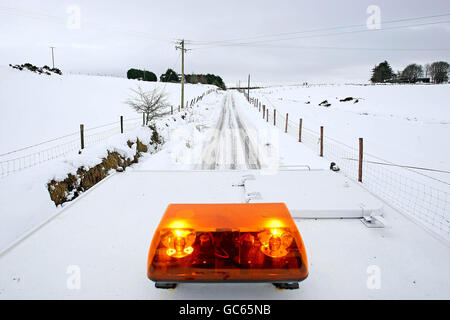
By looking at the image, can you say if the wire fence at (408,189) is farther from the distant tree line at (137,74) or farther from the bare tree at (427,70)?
the bare tree at (427,70)

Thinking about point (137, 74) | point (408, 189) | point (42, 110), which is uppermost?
point (137, 74)

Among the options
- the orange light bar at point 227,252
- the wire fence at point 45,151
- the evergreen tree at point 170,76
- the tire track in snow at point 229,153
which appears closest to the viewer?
the orange light bar at point 227,252

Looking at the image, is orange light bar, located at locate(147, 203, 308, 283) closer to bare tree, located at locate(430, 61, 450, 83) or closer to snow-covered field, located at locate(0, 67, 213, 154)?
snow-covered field, located at locate(0, 67, 213, 154)

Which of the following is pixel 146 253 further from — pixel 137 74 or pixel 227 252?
pixel 137 74

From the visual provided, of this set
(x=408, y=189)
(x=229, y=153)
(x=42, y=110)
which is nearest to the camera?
(x=408, y=189)

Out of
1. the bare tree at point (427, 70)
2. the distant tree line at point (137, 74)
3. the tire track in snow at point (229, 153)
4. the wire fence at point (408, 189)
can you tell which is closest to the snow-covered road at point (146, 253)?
the wire fence at point (408, 189)

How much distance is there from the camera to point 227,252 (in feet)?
5.09

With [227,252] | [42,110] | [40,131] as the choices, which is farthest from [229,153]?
[42,110]

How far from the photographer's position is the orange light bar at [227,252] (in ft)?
5.00

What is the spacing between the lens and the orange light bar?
152 centimetres

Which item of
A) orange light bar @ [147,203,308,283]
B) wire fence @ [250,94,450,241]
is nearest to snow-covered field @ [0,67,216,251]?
orange light bar @ [147,203,308,283]

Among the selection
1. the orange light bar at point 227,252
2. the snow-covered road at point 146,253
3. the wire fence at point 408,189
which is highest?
the orange light bar at point 227,252
